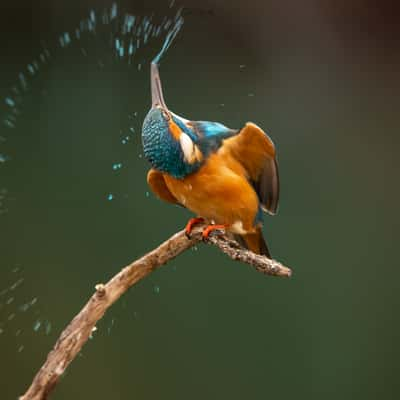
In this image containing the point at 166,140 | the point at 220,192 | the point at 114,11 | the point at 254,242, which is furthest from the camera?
the point at 114,11

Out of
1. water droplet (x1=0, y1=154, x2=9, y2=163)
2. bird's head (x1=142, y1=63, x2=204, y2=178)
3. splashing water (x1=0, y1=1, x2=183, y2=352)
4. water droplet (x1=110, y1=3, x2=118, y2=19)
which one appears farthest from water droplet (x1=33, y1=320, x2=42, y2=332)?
water droplet (x1=110, y1=3, x2=118, y2=19)

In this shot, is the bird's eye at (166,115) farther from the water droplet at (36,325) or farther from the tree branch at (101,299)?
the water droplet at (36,325)

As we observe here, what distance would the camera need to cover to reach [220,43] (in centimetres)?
120

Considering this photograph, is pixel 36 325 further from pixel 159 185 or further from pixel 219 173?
pixel 219 173

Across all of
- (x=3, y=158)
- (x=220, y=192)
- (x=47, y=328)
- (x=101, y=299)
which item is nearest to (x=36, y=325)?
(x=47, y=328)

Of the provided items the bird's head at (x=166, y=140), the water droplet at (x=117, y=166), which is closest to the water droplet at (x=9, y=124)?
the water droplet at (x=117, y=166)

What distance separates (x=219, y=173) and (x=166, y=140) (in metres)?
0.15

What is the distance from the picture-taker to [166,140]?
34.1 inches

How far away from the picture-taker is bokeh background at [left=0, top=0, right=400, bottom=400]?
4.06 feet

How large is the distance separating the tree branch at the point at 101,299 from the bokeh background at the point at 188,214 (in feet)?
1.08

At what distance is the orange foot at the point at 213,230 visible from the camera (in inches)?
38.4

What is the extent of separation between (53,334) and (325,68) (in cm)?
87

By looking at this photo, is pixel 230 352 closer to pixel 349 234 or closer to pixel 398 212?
pixel 349 234

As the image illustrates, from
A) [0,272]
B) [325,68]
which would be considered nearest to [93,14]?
[325,68]
